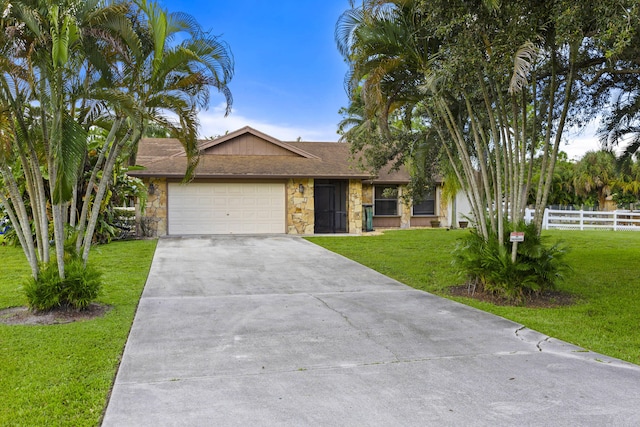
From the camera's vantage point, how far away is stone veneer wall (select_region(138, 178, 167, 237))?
56.9 feet

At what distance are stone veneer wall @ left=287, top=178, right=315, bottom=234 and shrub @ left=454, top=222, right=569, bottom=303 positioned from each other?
1095cm

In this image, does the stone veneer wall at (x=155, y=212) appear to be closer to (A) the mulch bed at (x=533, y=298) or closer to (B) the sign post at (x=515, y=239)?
(A) the mulch bed at (x=533, y=298)

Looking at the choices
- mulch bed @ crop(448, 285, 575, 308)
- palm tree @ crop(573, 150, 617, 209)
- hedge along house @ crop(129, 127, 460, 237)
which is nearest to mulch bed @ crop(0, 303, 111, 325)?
mulch bed @ crop(448, 285, 575, 308)

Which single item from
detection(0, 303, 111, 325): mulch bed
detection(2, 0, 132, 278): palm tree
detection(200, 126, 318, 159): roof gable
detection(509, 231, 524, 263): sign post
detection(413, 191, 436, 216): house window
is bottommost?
detection(0, 303, 111, 325): mulch bed

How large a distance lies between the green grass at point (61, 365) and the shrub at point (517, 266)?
5.39 meters

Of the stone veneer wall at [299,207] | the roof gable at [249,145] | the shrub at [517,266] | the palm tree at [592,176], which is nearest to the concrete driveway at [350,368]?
the shrub at [517,266]

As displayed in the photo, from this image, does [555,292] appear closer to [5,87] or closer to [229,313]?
[229,313]

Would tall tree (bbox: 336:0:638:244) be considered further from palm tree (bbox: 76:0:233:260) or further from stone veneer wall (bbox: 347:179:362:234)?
stone veneer wall (bbox: 347:179:362:234)

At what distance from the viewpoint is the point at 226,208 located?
59.5ft

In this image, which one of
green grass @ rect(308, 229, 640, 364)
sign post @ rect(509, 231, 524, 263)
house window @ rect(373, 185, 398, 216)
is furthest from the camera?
house window @ rect(373, 185, 398, 216)

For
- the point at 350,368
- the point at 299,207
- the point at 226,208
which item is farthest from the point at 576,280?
the point at 226,208

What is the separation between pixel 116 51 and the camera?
6.17 meters

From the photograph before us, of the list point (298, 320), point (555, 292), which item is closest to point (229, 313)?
point (298, 320)

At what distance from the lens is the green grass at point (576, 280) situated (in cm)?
569
